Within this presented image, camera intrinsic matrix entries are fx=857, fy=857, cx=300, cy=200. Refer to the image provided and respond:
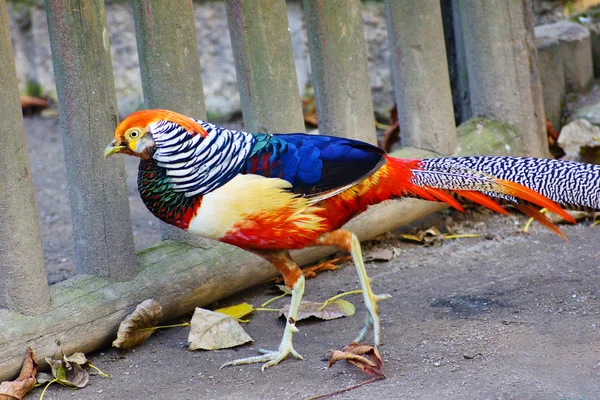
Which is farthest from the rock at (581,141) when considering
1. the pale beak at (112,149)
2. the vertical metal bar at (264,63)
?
the pale beak at (112,149)

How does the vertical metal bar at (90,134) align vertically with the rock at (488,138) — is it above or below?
above

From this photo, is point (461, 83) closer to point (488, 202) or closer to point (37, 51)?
point (488, 202)

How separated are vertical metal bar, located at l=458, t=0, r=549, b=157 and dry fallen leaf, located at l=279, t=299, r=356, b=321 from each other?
161cm

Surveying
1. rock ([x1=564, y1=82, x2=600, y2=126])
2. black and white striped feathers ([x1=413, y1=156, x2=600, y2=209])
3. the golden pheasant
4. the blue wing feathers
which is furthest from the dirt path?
rock ([x1=564, y1=82, x2=600, y2=126])

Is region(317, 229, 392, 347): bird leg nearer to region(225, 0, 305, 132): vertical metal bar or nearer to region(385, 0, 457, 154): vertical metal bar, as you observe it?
region(225, 0, 305, 132): vertical metal bar

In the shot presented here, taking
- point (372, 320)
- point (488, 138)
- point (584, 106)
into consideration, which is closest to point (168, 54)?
point (372, 320)

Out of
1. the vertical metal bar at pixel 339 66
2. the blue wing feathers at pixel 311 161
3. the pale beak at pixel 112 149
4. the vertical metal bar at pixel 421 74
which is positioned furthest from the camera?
the vertical metal bar at pixel 421 74

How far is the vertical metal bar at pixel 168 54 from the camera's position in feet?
10.9

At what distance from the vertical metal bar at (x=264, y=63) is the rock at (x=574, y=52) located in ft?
6.76

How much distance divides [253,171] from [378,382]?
80 centimetres

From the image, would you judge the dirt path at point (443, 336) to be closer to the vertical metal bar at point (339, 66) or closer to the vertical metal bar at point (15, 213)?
the vertical metal bar at point (15, 213)

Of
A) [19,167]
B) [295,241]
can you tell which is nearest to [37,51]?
[19,167]

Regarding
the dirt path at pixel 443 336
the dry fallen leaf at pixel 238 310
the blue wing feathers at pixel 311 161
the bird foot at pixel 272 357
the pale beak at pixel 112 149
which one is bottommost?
the dirt path at pixel 443 336

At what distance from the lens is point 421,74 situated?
4219mm
